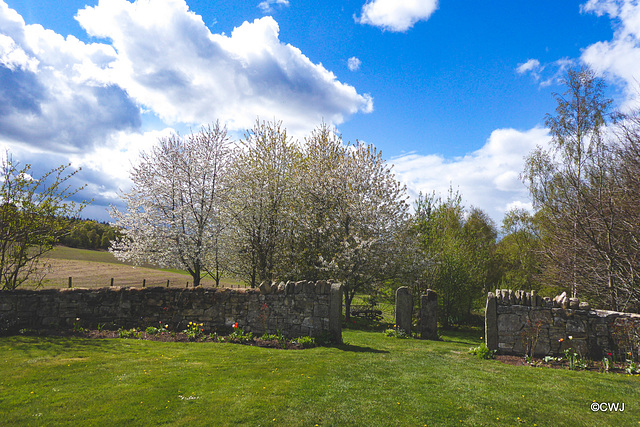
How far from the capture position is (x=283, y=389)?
5.96m

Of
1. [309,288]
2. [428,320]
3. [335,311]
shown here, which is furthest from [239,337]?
[428,320]

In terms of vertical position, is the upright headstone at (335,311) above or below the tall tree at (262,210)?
below

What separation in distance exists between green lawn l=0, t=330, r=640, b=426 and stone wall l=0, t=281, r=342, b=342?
5.16 ft

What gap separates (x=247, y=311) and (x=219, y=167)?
→ 12.3 meters

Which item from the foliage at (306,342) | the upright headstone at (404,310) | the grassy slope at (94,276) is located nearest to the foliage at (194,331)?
the foliage at (306,342)

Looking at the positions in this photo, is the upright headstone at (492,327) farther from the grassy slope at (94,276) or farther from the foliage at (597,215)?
the grassy slope at (94,276)

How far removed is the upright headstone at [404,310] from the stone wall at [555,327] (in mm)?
3775

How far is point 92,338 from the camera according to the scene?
32.2 ft

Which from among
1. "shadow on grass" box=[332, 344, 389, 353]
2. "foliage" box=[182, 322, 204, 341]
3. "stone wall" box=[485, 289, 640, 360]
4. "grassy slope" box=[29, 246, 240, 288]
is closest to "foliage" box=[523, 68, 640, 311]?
"stone wall" box=[485, 289, 640, 360]

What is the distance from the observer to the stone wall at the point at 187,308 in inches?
405

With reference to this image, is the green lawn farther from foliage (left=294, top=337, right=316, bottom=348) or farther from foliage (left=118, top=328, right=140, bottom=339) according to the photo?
foliage (left=118, top=328, right=140, bottom=339)

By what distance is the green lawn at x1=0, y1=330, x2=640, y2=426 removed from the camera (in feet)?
16.3

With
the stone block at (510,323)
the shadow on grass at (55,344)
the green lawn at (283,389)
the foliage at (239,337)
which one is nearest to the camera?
the green lawn at (283,389)

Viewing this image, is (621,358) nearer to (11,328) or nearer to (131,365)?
(131,365)
